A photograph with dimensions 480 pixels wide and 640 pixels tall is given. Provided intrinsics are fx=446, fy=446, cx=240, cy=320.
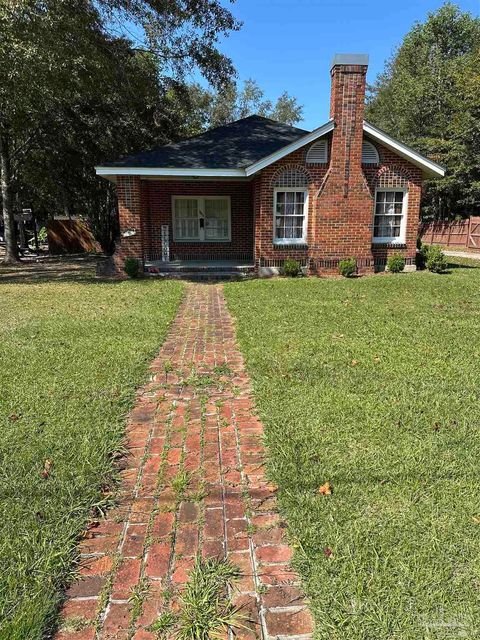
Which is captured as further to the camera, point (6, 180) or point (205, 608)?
point (6, 180)

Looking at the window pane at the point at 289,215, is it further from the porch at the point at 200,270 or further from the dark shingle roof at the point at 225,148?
the dark shingle roof at the point at 225,148

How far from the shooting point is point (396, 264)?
43.0 feet

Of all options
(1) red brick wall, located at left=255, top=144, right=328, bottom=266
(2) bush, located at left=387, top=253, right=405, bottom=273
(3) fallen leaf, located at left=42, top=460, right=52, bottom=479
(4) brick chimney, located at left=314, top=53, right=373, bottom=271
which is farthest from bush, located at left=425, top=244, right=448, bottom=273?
(3) fallen leaf, located at left=42, top=460, right=52, bottom=479

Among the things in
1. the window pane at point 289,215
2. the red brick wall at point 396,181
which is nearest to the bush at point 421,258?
the red brick wall at point 396,181

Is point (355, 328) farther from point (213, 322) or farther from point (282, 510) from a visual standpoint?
point (282, 510)

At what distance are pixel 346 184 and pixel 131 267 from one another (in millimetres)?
6540

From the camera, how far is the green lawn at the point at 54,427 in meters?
2.10

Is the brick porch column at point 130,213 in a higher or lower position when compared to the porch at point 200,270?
higher

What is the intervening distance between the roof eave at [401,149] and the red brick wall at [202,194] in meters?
4.28

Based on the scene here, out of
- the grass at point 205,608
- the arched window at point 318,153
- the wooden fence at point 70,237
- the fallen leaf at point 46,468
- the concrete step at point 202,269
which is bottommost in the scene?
the grass at point 205,608

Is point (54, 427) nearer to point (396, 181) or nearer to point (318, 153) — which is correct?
point (318, 153)

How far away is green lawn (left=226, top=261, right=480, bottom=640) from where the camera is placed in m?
1.96

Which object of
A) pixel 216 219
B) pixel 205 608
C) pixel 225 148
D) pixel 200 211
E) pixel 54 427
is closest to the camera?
pixel 205 608

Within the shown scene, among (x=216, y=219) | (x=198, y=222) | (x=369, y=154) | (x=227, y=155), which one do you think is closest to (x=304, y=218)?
(x=369, y=154)
